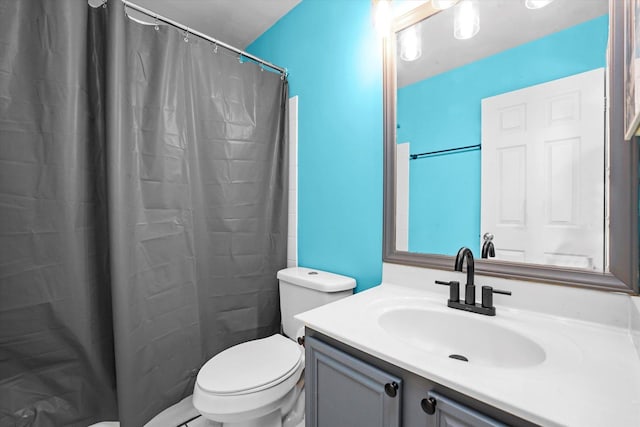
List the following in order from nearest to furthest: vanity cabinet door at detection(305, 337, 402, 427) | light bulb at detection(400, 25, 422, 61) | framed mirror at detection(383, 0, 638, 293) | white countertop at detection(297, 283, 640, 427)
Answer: white countertop at detection(297, 283, 640, 427), vanity cabinet door at detection(305, 337, 402, 427), framed mirror at detection(383, 0, 638, 293), light bulb at detection(400, 25, 422, 61)

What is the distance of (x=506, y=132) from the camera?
3.08 feet

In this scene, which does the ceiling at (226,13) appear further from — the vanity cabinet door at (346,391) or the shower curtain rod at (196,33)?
the vanity cabinet door at (346,391)

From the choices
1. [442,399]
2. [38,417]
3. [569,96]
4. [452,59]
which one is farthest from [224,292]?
[569,96]

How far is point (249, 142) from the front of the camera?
158cm

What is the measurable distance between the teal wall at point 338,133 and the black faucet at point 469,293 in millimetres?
366

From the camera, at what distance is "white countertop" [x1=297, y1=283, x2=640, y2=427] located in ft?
1.49

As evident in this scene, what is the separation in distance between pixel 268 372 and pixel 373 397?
56cm

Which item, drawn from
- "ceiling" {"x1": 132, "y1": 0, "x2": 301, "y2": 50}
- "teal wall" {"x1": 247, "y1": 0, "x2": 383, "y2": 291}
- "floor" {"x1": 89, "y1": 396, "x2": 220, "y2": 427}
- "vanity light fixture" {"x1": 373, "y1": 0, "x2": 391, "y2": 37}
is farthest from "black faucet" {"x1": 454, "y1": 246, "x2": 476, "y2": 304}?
"ceiling" {"x1": 132, "y1": 0, "x2": 301, "y2": 50}

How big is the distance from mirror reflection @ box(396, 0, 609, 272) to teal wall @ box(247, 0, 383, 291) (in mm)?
148

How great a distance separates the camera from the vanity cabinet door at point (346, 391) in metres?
0.65

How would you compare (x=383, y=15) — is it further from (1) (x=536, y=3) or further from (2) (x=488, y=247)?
(2) (x=488, y=247)

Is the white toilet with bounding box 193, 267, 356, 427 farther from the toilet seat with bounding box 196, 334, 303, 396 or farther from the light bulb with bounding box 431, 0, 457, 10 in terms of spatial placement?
the light bulb with bounding box 431, 0, 457, 10

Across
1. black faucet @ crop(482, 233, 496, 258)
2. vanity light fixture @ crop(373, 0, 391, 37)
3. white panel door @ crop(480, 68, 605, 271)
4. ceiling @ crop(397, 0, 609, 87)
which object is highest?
vanity light fixture @ crop(373, 0, 391, 37)

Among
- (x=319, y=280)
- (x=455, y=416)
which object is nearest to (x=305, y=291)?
(x=319, y=280)
